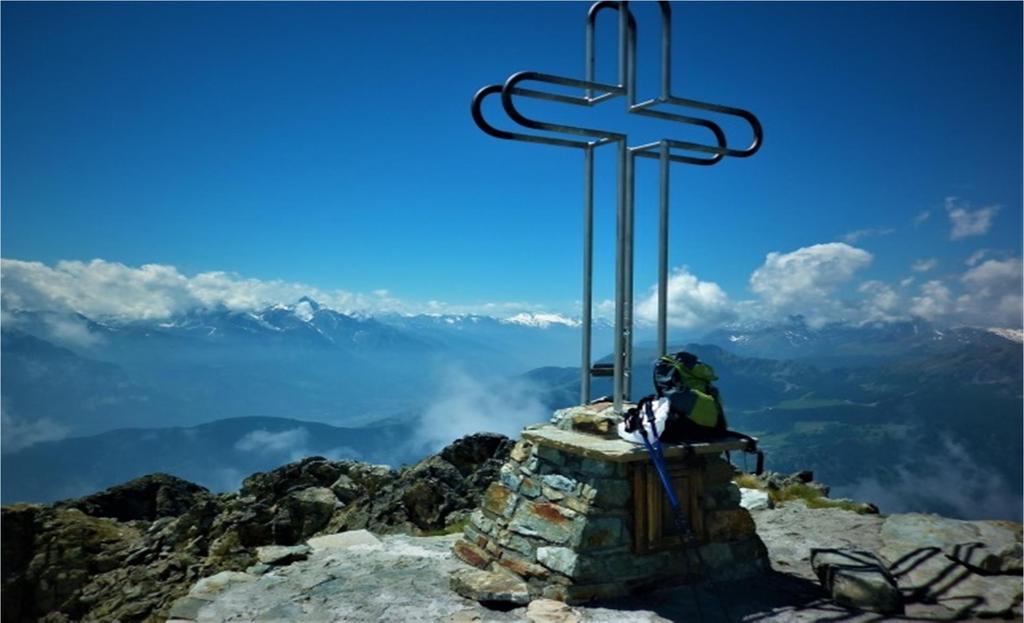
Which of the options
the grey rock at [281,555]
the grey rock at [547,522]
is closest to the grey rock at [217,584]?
the grey rock at [281,555]

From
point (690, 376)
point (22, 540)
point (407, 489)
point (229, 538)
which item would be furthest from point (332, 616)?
point (22, 540)

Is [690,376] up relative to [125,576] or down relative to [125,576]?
up

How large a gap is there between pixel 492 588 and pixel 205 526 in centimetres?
1247

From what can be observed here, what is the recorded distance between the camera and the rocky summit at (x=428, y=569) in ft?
24.6

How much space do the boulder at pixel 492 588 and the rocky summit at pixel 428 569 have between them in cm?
2

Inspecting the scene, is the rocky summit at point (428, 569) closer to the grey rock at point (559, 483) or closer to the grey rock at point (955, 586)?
the grey rock at point (955, 586)

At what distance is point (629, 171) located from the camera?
861 cm

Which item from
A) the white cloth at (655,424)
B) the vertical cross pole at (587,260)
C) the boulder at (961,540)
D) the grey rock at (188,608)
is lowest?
the grey rock at (188,608)

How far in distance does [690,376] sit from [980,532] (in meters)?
4.87

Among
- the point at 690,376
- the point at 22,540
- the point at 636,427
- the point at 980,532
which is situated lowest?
the point at 22,540

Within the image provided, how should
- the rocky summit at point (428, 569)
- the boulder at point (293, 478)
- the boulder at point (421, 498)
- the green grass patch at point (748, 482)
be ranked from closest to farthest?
the rocky summit at point (428, 569)
the green grass patch at point (748, 482)
the boulder at point (421, 498)
the boulder at point (293, 478)

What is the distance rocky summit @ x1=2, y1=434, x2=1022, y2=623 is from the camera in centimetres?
749

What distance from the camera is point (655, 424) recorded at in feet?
25.8

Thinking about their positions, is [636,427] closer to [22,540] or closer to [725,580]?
[725,580]
